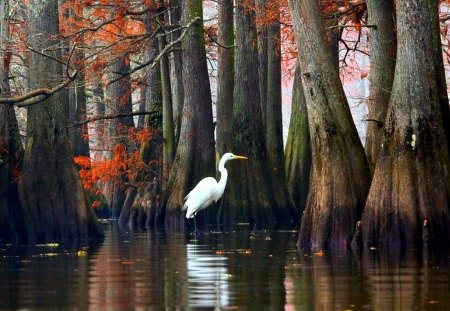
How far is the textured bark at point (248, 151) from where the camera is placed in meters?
28.8

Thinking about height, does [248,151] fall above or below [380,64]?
below

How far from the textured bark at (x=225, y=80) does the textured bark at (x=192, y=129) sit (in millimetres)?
1534

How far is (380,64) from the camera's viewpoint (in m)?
21.4

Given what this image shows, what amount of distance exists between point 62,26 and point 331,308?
1896 centimetres

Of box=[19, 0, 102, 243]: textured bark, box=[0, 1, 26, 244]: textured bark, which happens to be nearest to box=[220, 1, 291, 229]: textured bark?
box=[19, 0, 102, 243]: textured bark

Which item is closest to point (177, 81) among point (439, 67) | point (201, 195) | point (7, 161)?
point (201, 195)

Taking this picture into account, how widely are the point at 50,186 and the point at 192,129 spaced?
5961 millimetres

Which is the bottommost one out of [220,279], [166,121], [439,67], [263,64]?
[220,279]

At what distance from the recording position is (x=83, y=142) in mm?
35844

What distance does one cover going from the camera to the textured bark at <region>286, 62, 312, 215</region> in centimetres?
3091

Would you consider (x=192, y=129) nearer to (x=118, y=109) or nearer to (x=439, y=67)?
(x=118, y=109)

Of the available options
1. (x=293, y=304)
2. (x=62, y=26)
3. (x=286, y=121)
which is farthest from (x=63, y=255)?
(x=286, y=121)

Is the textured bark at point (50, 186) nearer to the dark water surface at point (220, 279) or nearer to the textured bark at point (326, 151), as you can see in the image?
the dark water surface at point (220, 279)

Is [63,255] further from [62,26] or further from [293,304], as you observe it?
[62,26]
